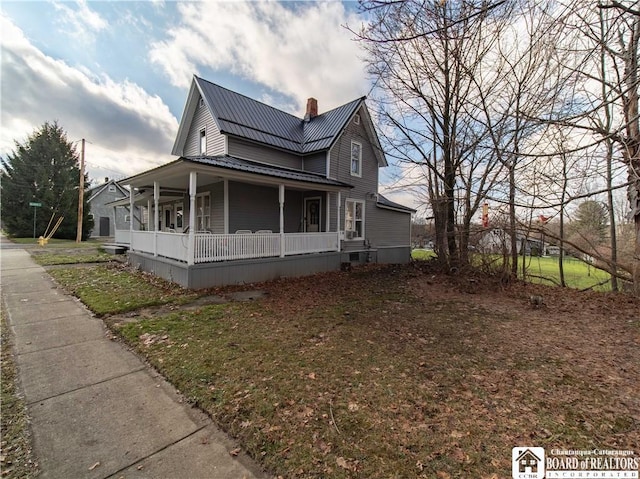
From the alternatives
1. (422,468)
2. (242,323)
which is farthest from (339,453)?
(242,323)

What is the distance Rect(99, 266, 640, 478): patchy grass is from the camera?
7.55ft

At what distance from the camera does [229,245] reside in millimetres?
8695

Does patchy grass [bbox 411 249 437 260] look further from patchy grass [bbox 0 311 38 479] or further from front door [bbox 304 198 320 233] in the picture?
patchy grass [bbox 0 311 38 479]

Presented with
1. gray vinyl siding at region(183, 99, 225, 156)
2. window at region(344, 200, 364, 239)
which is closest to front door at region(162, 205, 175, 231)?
gray vinyl siding at region(183, 99, 225, 156)

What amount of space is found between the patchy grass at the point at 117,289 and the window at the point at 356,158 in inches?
400

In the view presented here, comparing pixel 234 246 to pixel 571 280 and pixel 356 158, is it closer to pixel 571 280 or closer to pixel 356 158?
pixel 356 158

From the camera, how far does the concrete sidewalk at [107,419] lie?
2125 mm

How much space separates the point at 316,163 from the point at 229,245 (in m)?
6.84

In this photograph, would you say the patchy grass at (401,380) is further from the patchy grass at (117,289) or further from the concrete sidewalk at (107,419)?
the patchy grass at (117,289)

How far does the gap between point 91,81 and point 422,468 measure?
22.9 m

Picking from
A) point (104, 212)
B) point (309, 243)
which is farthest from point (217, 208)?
point (104, 212)

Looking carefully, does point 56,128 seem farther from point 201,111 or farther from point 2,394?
point 2,394

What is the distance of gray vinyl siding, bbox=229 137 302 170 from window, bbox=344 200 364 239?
3267mm

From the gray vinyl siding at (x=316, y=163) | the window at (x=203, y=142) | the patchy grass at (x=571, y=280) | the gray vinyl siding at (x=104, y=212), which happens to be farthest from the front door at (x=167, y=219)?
the gray vinyl siding at (x=104, y=212)
